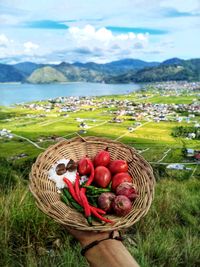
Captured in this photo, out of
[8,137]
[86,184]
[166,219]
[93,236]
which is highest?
[86,184]

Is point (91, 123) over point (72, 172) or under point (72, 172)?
under

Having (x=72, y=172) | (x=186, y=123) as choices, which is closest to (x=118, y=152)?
(x=72, y=172)

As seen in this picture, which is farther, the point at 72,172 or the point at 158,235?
the point at 158,235

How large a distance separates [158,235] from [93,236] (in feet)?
5.16

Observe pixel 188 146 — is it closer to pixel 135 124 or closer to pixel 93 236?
pixel 135 124

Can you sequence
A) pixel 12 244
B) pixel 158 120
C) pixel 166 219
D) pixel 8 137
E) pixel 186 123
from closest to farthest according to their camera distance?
pixel 12 244
pixel 166 219
pixel 8 137
pixel 186 123
pixel 158 120

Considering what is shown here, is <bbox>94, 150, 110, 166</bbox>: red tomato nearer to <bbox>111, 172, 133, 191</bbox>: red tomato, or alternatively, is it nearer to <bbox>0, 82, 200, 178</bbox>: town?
<bbox>111, 172, 133, 191</bbox>: red tomato

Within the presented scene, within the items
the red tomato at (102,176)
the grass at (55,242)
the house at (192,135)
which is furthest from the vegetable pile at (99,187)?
the house at (192,135)

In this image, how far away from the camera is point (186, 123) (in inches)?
3014

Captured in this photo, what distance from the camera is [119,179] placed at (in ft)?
10.1

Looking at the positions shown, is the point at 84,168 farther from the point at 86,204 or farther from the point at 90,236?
the point at 90,236

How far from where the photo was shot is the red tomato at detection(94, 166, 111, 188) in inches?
123

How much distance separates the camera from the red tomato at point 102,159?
3.25 meters

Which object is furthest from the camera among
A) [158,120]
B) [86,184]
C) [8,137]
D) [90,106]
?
[90,106]
